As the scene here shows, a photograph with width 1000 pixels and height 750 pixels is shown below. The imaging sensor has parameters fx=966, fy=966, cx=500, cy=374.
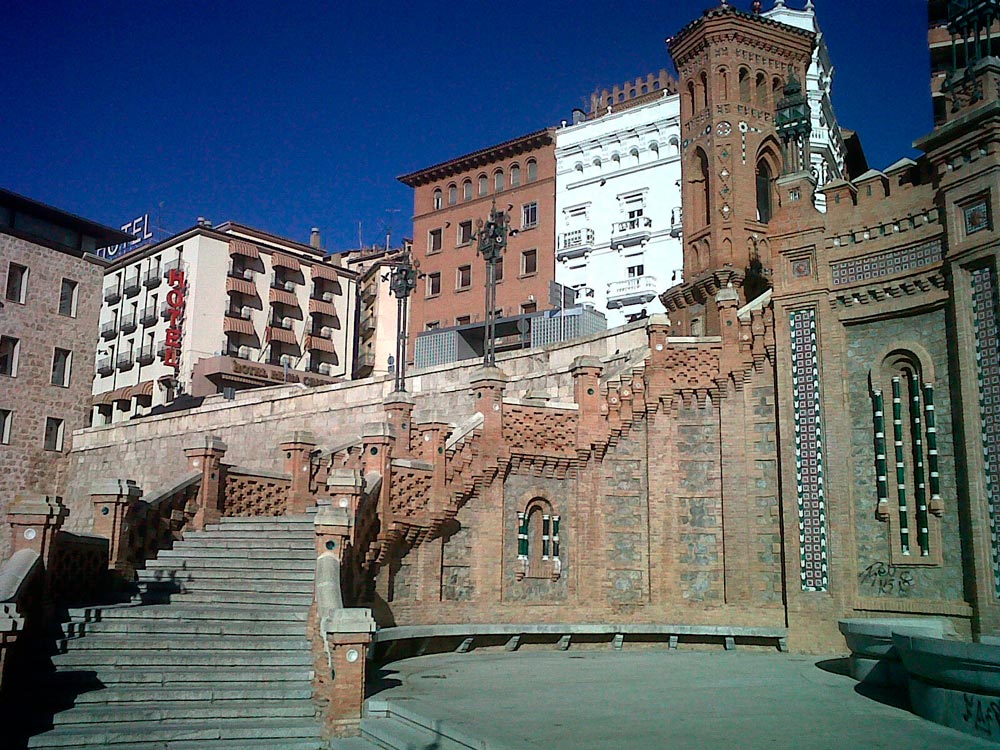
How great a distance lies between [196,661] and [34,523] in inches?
108

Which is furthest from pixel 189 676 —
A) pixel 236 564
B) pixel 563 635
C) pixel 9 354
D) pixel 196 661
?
pixel 9 354

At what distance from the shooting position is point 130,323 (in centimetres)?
5703

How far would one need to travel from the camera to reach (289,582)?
1462cm

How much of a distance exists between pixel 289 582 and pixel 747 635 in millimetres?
9593

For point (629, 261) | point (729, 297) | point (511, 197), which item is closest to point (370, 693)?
point (729, 297)

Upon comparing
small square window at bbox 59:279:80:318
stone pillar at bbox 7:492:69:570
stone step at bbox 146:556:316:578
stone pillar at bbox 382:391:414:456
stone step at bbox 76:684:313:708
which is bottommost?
stone step at bbox 76:684:313:708

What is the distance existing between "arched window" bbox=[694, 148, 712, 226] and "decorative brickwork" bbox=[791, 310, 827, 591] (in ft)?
32.5

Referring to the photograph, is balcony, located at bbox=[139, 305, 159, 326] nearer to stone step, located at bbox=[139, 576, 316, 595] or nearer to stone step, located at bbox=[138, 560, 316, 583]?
stone step, located at bbox=[138, 560, 316, 583]

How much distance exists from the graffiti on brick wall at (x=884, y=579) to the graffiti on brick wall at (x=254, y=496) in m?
11.2

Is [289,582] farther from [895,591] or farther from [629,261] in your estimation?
[629,261]

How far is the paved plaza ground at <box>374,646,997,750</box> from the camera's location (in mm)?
9711

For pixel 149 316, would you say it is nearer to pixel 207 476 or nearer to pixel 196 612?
pixel 207 476

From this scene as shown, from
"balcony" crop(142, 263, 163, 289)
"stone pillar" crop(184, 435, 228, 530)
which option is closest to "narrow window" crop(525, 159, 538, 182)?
"balcony" crop(142, 263, 163, 289)

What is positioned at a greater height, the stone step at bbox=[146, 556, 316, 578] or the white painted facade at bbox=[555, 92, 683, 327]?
the white painted facade at bbox=[555, 92, 683, 327]
